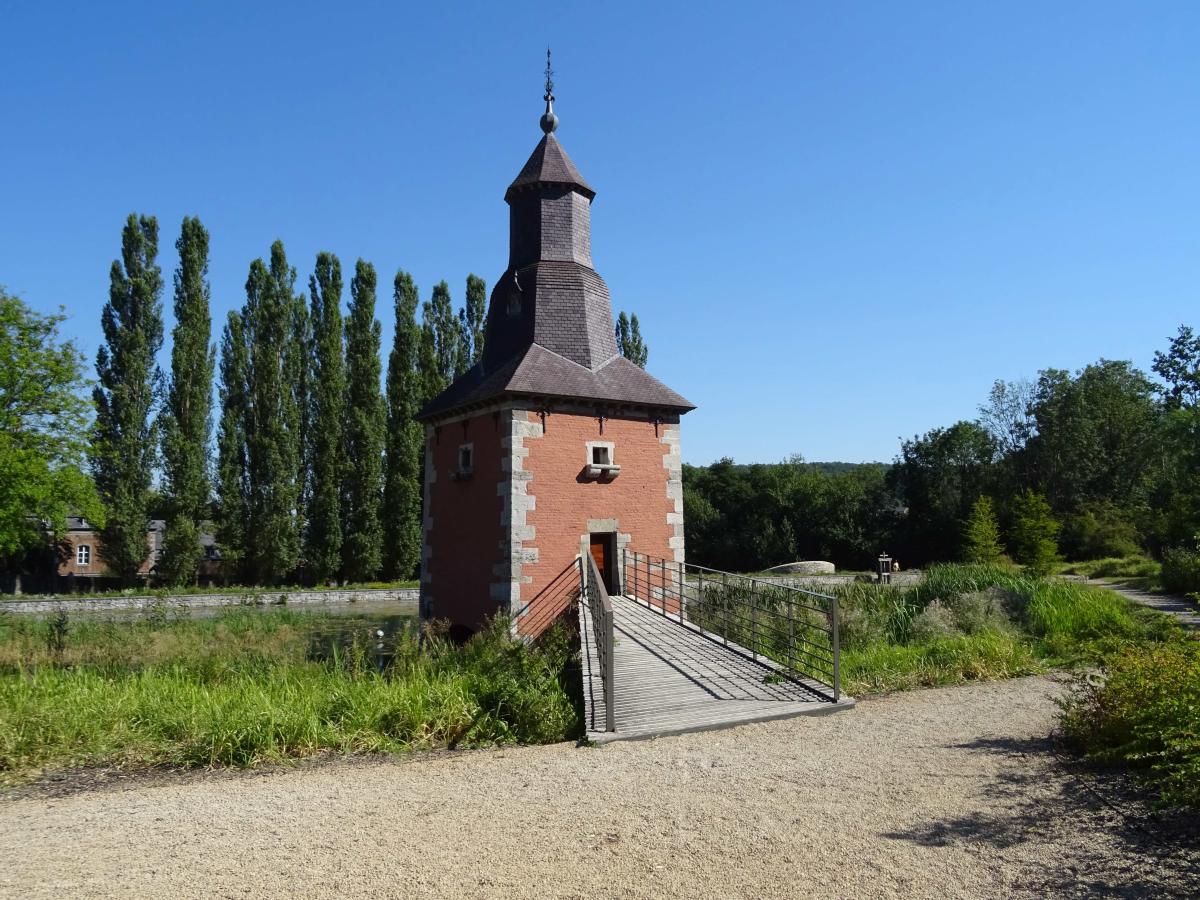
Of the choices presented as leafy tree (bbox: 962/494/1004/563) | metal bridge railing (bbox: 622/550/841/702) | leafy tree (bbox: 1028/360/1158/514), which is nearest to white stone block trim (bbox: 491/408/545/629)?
metal bridge railing (bbox: 622/550/841/702)

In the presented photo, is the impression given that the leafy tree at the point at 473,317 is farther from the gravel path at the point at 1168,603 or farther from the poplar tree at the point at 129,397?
the gravel path at the point at 1168,603

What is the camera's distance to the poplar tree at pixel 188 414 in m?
30.1

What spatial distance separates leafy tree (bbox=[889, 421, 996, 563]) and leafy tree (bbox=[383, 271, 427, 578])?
1056 inches

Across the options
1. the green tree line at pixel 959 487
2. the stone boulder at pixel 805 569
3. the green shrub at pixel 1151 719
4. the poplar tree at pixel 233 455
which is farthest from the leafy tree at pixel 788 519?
the green shrub at pixel 1151 719

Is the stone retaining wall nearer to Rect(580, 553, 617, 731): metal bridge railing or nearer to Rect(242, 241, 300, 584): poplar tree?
Rect(242, 241, 300, 584): poplar tree

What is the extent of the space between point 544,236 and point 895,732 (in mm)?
12160

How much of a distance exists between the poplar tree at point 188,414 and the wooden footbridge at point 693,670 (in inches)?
917

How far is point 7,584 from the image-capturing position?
106 ft

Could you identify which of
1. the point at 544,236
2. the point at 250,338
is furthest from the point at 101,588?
the point at 544,236

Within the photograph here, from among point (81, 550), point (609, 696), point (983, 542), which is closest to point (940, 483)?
point (983, 542)

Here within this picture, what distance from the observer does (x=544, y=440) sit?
14031 millimetres

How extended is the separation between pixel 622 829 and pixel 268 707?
13.4 ft

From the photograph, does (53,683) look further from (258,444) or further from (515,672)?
(258,444)

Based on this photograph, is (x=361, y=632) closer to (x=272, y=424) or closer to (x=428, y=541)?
(x=428, y=541)
